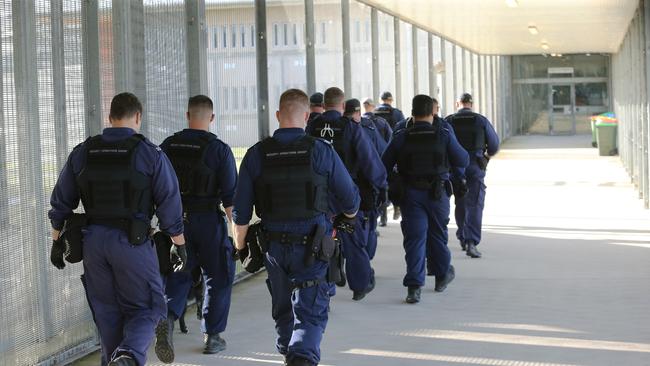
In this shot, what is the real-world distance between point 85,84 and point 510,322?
12.1 ft

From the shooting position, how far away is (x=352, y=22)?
15.7m

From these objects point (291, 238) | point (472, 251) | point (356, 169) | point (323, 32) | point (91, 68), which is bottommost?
point (472, 251)

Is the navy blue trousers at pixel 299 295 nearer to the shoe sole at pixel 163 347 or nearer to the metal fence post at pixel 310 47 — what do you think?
the shoe sole at pixel 163 347

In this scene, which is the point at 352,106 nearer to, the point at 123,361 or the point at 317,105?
the point at 317,105

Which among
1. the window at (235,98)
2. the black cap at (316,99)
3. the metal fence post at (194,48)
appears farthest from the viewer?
the black cap at (316,99)

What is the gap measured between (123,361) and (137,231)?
2.22 feet

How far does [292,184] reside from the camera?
5809 millimetres

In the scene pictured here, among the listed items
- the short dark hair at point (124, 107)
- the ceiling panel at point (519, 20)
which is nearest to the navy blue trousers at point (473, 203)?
Result: the ceiling panel at point (519, 20)

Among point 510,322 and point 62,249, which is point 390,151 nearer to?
point 510,322

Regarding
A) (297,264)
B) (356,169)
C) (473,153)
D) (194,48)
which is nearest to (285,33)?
(473,153)

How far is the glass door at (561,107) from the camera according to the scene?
159 feet

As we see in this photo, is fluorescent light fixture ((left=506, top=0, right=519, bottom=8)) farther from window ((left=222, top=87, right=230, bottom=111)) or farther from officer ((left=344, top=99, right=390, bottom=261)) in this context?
window ((left=222, top=87, right=230, bottom=111))

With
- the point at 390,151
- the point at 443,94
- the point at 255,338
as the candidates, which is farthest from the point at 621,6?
the point at 255,338

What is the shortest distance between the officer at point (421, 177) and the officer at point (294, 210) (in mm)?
2908
